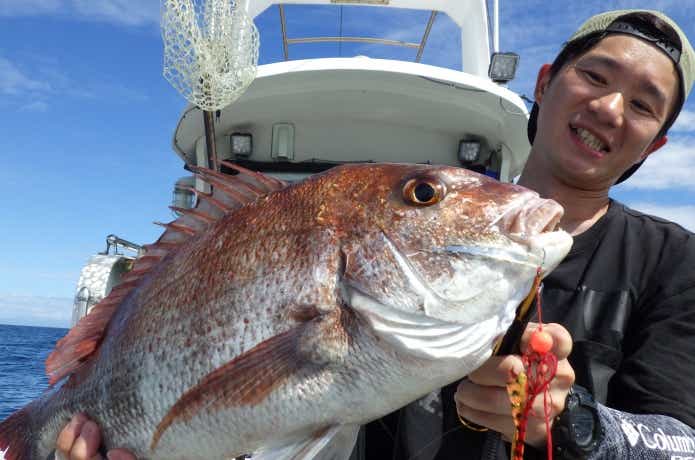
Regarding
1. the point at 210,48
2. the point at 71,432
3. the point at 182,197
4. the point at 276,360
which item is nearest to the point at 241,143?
the point at 182,197

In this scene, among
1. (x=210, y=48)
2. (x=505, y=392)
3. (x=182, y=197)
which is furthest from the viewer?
(x=182, y=197)

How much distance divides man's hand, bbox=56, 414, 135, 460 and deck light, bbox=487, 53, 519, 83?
363 cm

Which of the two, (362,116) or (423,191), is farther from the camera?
(362,116)

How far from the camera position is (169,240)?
185cm

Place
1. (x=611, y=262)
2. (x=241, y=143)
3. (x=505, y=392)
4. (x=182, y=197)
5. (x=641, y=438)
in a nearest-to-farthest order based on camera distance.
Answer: (x=505, y=392)
(x=641, y=438)
(x=611, y=262)
(x=241, y=143)
(x=182, y=197)

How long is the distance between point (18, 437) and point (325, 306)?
1459 mm

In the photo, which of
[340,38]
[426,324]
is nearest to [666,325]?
[426,324]

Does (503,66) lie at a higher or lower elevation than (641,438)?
higher

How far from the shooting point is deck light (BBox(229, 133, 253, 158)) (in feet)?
17.0

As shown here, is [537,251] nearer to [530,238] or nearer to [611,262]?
[530,238]

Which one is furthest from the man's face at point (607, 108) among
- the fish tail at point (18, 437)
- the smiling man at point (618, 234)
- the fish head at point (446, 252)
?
the fish tail at point (18, 437)

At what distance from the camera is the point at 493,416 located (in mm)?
1311

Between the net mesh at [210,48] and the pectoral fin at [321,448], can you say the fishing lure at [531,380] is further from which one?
the net mesh at [210,48]

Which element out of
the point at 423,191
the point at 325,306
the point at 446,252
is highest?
the point at 423,191
